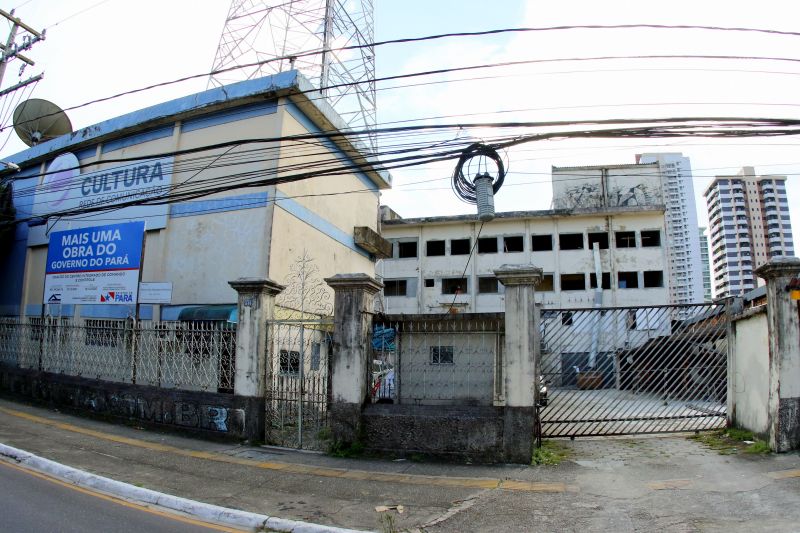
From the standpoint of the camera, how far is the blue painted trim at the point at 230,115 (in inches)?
496

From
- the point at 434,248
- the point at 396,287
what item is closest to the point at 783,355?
the point at 434,248

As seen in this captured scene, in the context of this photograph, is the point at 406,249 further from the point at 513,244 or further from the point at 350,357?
the point at 350,357

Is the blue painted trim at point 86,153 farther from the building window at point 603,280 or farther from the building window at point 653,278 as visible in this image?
the building window at point 653,278

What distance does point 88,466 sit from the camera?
6.62 metres

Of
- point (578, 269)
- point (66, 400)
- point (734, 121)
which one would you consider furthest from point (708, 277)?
point (66, 400)

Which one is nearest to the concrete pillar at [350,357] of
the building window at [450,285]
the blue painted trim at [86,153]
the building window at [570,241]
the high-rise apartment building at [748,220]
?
the blue painted trim at [86,153]

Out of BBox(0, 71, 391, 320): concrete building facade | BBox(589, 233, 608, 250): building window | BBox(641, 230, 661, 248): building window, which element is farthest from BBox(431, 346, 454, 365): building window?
BBox(641, 230, 661, 248): building window

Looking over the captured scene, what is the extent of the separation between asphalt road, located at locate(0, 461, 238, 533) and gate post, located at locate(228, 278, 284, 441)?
8.84ft

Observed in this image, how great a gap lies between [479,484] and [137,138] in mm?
13387

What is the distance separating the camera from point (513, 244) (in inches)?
1457

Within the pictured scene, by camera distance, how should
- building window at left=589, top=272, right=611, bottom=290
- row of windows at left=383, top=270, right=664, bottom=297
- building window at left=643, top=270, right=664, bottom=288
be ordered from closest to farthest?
building window at left=643, top=270, right=664, bottom=288 < row of windows at left=383, top=270, right=664, bottom=297 < building window at left=589, top=272, right=611, bottom=290

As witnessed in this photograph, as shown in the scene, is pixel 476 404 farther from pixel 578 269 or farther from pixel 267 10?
pixel 578 269

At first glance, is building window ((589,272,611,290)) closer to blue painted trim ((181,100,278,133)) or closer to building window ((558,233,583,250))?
building window ((558,233,583,250))

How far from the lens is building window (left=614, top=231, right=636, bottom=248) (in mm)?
34938
